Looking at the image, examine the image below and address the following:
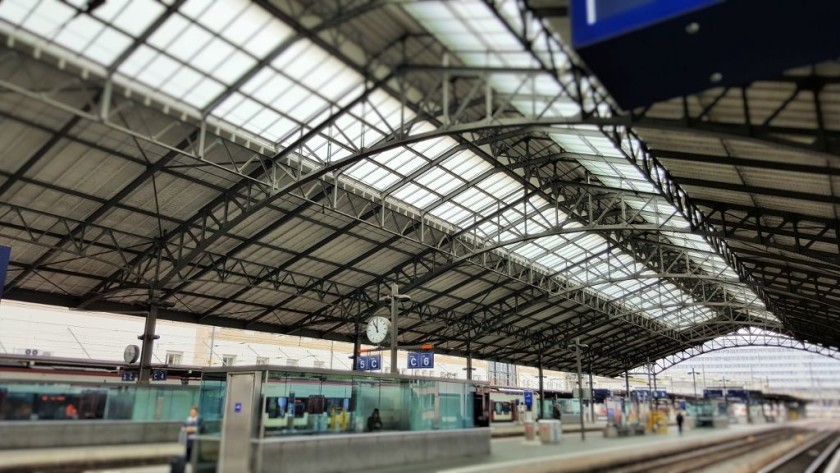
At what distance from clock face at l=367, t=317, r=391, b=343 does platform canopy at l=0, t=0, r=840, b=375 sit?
421cm

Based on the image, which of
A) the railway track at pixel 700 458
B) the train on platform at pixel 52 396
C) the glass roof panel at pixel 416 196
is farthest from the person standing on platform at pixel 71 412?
the railway track at pixel 700 458

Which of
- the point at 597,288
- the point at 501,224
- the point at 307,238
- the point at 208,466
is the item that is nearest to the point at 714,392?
the point at 597,288

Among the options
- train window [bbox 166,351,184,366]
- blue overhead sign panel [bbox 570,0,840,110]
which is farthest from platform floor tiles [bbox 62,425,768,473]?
train window [bbox 166,351,184,366]

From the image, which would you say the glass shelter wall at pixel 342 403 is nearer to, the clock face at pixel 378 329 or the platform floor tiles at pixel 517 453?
the platform floor tiles at pixel 517 453

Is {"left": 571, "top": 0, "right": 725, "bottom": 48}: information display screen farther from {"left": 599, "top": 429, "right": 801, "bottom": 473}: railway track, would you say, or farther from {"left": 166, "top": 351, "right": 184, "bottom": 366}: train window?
{"left": 166, "top": 351, "right": 184, "bottom": 366}: train window

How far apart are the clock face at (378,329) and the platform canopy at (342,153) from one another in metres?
4.21

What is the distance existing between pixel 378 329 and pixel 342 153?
22.4 feet

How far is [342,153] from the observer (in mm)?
21688

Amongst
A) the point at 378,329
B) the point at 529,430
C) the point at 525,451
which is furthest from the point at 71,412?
the point at 529,430

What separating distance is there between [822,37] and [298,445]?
13.8 m

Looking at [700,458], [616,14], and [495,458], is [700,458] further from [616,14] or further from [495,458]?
[616,14]

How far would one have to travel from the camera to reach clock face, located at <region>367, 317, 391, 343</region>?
22.2 m

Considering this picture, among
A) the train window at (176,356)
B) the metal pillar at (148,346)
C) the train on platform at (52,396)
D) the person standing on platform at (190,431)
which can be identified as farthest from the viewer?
the train window at (176,356)

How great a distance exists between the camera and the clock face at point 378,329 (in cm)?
2222
